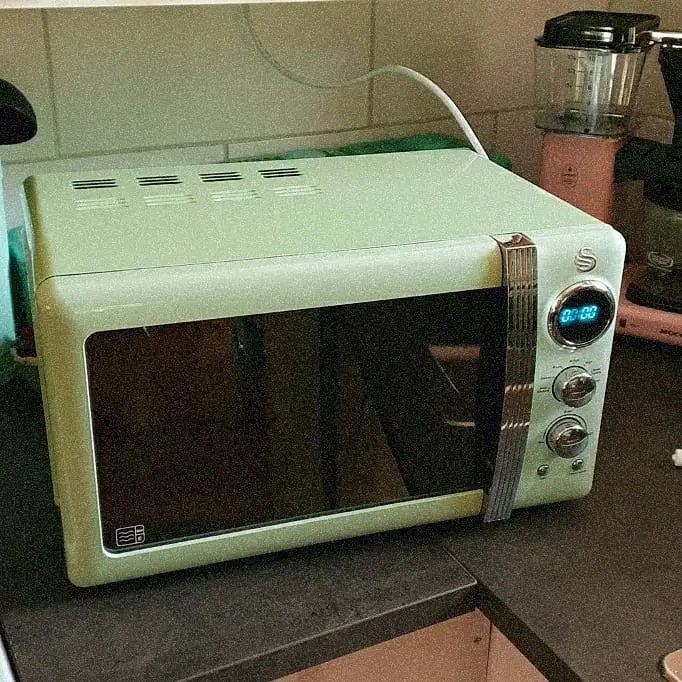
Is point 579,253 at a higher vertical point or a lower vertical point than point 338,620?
higher

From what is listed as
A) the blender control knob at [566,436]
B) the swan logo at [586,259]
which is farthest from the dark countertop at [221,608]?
the swan logo at [586,259]

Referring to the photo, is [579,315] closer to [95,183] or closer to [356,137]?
[95,183]

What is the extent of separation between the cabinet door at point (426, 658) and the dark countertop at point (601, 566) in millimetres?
46

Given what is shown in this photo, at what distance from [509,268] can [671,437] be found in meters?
0.34

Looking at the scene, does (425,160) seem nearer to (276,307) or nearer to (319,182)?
(319,182)

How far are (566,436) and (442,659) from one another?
0.21m

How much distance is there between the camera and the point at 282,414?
732 mm

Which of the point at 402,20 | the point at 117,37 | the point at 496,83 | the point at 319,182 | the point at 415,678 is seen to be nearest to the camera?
the point at 415,678

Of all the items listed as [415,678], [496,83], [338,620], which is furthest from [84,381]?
[496,83]

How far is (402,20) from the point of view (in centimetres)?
117

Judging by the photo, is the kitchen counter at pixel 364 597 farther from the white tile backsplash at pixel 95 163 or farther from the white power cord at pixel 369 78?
the white power cord at pixel 369 78

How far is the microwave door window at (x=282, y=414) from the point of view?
67 centimetres

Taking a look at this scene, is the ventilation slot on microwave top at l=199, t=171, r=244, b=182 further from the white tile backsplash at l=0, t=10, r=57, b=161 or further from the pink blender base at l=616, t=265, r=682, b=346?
the pink blender base at l=616, t=265, r=682, b=346

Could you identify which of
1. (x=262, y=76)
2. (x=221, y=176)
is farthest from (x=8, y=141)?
(x=262, y=76)
